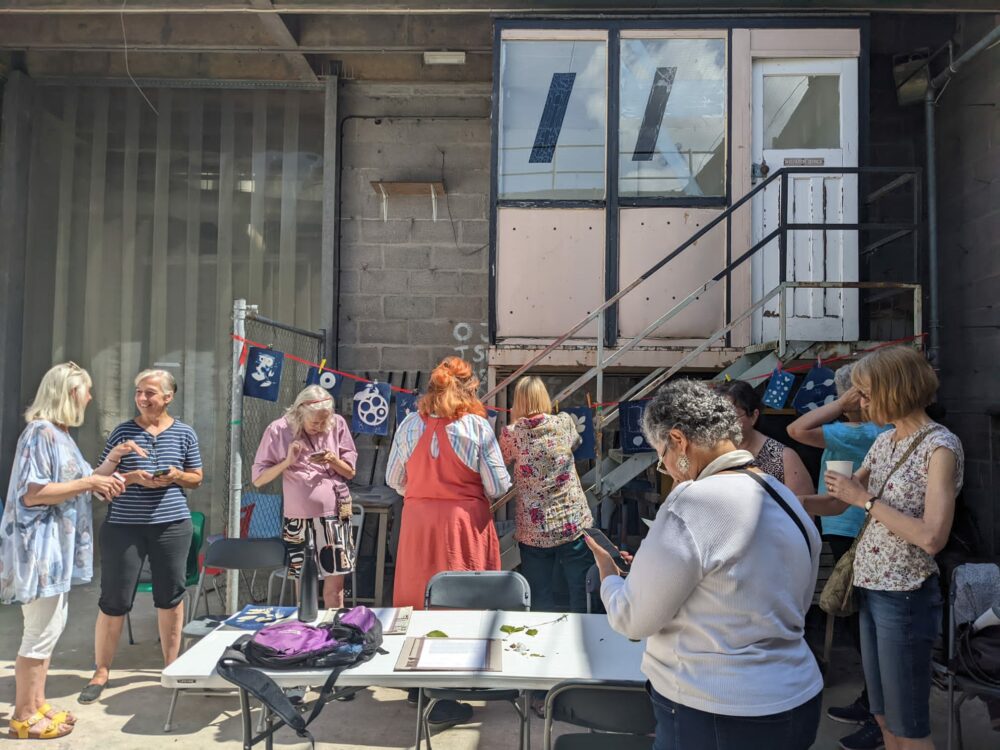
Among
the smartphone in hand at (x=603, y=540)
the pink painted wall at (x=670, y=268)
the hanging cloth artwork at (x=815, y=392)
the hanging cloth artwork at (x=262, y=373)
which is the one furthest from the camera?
the pink painted wall at (x=670, y=268)

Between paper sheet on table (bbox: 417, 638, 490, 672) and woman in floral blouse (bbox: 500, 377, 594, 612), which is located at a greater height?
woman in floral blouse (bbox: 500, 377, 594, 612)

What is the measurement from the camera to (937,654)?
4004 mm

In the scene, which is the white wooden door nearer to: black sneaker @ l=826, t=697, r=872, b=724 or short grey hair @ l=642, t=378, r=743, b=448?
black sneaker @ l=826, t=697, r=872, b=724

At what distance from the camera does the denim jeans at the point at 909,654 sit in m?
2.56

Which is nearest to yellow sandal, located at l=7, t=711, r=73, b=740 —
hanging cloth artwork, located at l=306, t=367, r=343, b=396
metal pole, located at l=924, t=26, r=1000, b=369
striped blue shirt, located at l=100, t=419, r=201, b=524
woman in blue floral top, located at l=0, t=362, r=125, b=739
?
woman in blue floral top, located at l=0, t=362, r=125, b=739

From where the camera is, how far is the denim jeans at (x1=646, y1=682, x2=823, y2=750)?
1.82 m

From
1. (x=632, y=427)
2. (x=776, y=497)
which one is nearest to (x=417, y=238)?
(x=632, y=427)

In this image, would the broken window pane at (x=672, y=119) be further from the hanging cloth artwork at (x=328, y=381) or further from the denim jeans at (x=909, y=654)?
the denim jeans at (x=909, y=654)

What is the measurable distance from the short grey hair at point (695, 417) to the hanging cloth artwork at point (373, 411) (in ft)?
11.8

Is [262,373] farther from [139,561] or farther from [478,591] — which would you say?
[478,591]

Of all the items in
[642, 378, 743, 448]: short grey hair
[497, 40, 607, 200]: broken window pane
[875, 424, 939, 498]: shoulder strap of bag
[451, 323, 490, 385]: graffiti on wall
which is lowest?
[875, 424, 939, 498]: shoulder strap of bag

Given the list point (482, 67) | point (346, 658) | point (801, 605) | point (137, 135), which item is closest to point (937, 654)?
point (801, 605)

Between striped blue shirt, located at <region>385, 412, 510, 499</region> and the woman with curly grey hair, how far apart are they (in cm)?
190

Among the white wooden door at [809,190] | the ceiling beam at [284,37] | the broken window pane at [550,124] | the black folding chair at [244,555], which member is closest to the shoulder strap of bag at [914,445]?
the black folding chair at [244,555]
